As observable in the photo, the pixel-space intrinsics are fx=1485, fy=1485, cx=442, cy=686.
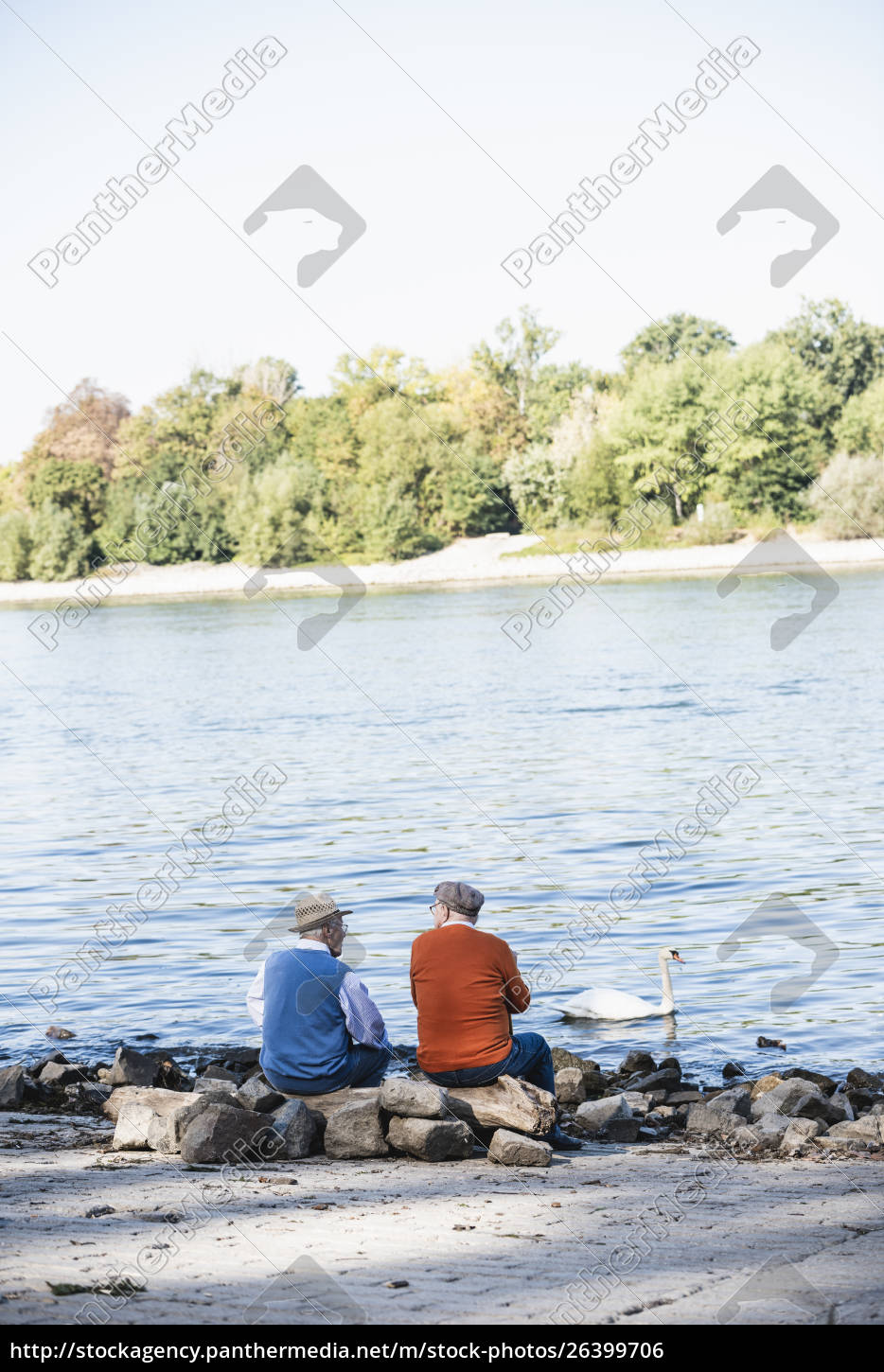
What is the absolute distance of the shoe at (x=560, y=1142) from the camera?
757 cm

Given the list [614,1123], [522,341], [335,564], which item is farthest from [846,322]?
[614,1123]

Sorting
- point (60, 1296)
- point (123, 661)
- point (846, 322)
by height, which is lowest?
point (123, 661)

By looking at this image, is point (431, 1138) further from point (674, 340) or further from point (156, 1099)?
point (674, 340)

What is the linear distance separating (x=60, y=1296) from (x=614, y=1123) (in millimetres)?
4030

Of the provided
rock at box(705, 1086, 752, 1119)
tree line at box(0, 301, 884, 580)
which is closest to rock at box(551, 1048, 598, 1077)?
rock at box(705, 1086, 752, 1119)

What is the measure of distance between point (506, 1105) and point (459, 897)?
1086 mm

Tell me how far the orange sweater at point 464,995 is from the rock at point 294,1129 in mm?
721

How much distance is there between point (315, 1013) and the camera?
7691mm

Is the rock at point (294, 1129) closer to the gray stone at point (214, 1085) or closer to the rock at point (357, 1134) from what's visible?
the rock at point (357, 1134)

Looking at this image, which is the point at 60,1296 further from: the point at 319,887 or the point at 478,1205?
the point at 319,887

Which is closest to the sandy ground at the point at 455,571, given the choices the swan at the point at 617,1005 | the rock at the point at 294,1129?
the swan at the point at 617,1005

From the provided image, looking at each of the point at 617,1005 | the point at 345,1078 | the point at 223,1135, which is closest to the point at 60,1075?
the point at 345,1078

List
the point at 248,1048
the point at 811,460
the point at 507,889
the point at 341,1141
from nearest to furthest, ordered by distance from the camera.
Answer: the point at 341,1141 → the point at 248,1048 → the point at 507,889 → the point at 811,460

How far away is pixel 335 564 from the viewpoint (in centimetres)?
8400
